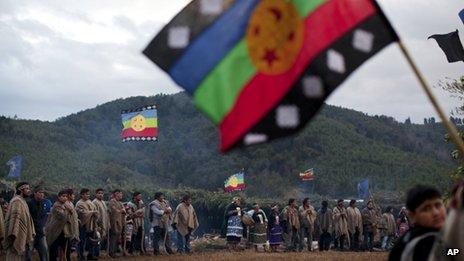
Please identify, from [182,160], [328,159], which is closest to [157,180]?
[182,160]

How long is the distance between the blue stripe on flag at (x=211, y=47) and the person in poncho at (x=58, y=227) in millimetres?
11571

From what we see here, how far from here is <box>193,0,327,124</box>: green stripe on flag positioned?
5.24m

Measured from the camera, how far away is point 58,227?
16.2 m

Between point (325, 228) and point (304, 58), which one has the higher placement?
point (304, 58)

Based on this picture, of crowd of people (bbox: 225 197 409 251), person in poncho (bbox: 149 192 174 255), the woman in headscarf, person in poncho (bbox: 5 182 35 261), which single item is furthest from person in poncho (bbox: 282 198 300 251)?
person in poncho (bbox: 5 182 35 261)

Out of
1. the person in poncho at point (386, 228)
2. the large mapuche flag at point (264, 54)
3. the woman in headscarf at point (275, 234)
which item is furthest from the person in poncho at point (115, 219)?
the large mapuche flag at point (264, 54)

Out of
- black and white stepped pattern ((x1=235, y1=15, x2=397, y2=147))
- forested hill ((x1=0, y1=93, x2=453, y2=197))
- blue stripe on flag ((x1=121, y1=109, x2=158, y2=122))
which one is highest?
forested hill ((x1=0, y1=93, x2=453, y2=197))

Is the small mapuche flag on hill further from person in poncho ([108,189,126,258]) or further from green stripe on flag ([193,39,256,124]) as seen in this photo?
green stripe on flag ([193,39,256,124])

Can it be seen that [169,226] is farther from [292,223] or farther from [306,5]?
[306,5]

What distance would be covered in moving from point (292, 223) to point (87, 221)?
10.1 metres

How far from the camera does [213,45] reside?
17.6 ft

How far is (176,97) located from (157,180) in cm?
4412

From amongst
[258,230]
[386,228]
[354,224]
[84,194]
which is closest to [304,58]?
[84,194]

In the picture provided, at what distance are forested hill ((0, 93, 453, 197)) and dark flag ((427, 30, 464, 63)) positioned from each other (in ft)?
136
